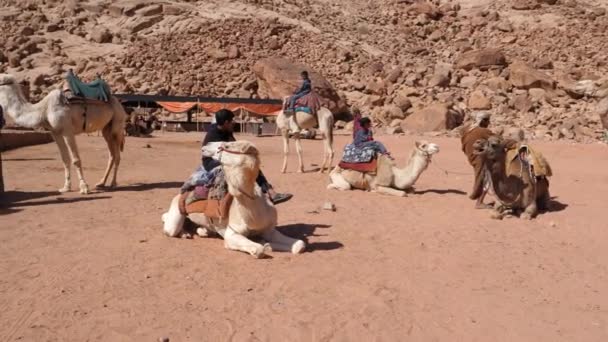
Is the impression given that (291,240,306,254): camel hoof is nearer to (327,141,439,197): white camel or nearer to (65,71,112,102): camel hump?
(327,141,439,197): white camel

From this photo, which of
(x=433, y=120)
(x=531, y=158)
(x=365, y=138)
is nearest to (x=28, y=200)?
(x=365, y=138)

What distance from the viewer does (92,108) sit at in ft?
31.5

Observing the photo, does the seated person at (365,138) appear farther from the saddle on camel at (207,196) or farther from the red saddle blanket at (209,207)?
the red saddle blanket at (209,207)

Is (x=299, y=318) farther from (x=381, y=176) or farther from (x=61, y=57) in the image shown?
(x=61, y=57)

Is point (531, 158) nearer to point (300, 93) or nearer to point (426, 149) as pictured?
point (426, 149)

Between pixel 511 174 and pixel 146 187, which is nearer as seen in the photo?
pixel 511 174

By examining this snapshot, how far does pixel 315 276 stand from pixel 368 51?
4363cm

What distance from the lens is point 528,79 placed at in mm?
30984

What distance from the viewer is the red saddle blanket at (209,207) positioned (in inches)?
228

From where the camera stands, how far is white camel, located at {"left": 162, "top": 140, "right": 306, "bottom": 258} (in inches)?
211

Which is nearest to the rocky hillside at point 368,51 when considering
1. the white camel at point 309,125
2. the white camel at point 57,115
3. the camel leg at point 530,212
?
the white camel at point 309,125

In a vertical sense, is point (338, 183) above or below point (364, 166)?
below

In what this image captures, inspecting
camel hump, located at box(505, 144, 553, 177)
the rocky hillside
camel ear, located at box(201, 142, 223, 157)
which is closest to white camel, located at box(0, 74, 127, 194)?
camel ear, located at box(201, 142, 223, 157)

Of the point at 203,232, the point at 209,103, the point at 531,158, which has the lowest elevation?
the point at 209,103
